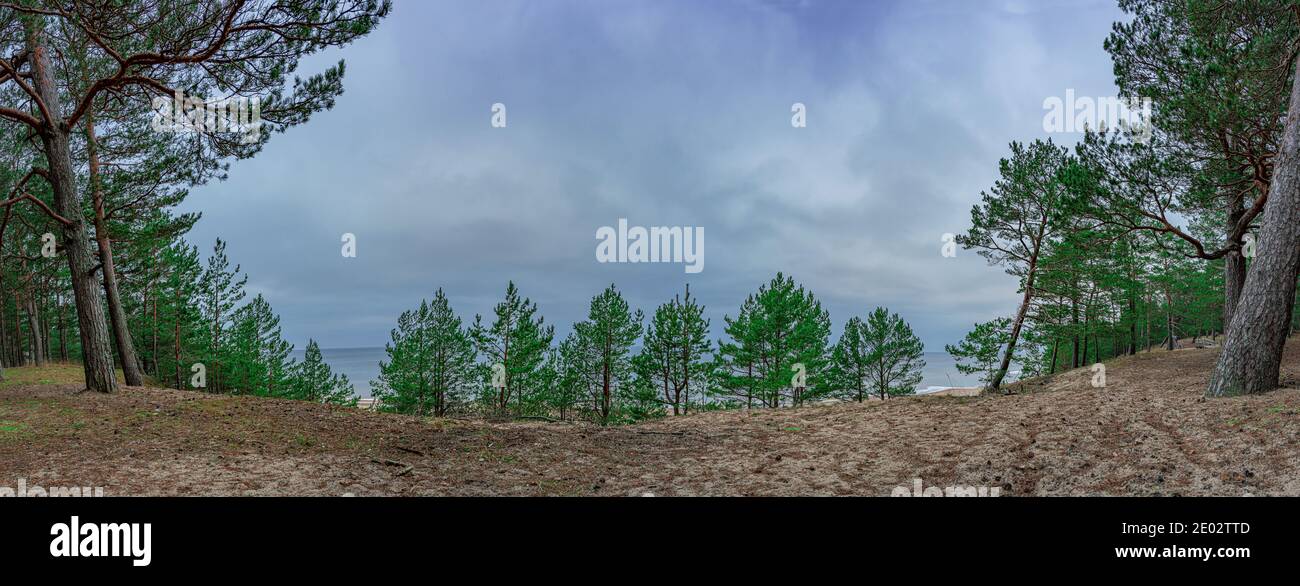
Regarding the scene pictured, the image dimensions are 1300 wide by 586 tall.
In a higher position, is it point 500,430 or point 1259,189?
point 1259,189

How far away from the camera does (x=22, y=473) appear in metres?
7.39

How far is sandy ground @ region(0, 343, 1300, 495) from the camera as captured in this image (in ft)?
22.8

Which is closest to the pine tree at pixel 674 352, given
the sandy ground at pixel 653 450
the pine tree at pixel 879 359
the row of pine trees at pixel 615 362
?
the row of pine trees at pixel 615 362

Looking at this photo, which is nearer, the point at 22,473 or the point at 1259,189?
the point at 22,473

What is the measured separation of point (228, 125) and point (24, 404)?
6776 millimetres

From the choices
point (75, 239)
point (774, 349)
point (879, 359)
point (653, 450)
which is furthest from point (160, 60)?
point (879, 359)

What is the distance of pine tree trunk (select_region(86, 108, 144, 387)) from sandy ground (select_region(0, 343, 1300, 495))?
2.88 m

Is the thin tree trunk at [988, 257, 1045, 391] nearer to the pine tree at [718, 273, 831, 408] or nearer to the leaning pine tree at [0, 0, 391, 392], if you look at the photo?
the pine tree at [718, 273, 831, 408]

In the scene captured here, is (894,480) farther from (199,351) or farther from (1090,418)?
(199,351)

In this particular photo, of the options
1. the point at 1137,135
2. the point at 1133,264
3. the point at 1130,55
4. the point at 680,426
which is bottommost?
the point at 680,426

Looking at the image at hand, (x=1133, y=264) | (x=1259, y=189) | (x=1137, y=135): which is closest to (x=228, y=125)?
(x=1137, y=135)

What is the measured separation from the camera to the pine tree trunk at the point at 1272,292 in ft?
32.7

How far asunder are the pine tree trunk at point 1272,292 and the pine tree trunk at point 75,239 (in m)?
22.1

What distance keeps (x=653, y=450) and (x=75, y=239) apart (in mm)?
13708
